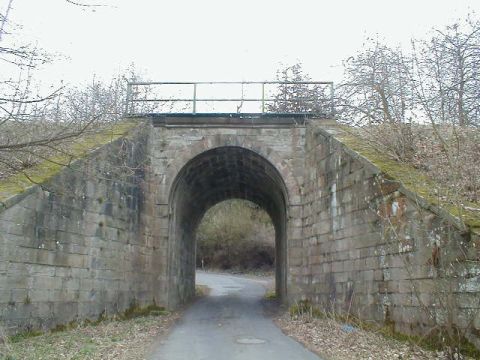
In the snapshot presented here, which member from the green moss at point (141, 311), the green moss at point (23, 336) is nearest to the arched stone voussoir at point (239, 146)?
the green moss at point (141, 311)

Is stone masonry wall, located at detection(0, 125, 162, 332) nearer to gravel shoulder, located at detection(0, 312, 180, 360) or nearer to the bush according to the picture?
gravel shoulder, located at detection(0, 312, 180, 360)

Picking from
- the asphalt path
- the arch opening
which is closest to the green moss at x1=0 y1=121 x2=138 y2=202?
the arch opening

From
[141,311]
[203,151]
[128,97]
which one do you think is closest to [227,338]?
[141,311]

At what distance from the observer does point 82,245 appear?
37.4 feet

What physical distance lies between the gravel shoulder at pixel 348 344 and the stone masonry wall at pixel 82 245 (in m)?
4.66

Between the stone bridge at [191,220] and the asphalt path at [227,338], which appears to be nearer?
the stone bridge at [191,220]

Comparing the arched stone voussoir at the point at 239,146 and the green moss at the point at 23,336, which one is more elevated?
the arched stone voussoir at the point at 239,146

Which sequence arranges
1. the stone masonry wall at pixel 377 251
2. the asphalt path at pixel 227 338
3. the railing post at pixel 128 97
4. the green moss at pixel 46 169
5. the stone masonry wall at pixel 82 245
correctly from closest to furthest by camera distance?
1. the stone masonry wall at pixel 377 251
2. the asphalt path at pixel 227 338
3. the stone masonry wall at pixel 82 245
4. the green moss at pixel 46 169
5. the railing post at pixel 128 97

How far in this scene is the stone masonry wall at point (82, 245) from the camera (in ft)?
30.2

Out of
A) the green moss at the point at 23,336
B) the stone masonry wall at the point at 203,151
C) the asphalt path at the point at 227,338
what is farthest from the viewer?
the stone masonry wall at the point at 203,151

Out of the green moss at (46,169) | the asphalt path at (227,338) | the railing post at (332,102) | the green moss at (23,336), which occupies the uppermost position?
the railing post at (332,102)

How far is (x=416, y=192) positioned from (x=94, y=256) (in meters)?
7.73

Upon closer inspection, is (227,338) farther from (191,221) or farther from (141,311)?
(191,221)

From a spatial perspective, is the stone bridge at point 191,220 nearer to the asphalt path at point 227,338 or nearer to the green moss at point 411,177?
the green moss at point 411,177
